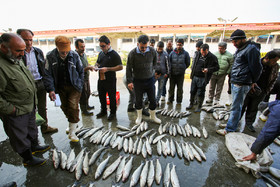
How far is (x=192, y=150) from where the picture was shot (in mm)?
2859

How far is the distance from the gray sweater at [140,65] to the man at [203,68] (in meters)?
1.79

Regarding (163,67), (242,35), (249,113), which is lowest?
(249,113)

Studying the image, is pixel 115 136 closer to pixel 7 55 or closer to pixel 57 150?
pixel 57 150

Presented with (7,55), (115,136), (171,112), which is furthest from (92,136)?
(171,112)

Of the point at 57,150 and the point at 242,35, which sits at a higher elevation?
the point at 242,35

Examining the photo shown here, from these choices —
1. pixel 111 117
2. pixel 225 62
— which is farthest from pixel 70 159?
pixel 225 62

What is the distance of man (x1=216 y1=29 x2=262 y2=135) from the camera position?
282 cm

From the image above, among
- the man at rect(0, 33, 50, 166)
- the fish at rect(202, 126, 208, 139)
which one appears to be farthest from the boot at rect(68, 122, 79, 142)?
the fish at rect(202, 126, 208, 139)

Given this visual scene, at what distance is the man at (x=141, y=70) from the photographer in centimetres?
354

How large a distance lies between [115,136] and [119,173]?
1063 millimetres

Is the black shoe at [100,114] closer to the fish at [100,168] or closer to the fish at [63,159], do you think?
the fish at [63,159]

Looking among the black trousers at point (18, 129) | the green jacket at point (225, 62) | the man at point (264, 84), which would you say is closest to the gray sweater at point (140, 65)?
the black trousers at point (18, 129)

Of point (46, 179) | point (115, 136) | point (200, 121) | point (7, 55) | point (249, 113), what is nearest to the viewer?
point (7, 55)

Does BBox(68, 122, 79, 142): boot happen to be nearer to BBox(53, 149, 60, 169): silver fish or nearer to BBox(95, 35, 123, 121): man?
BBox(53, 149, 60, 169): silver fish
